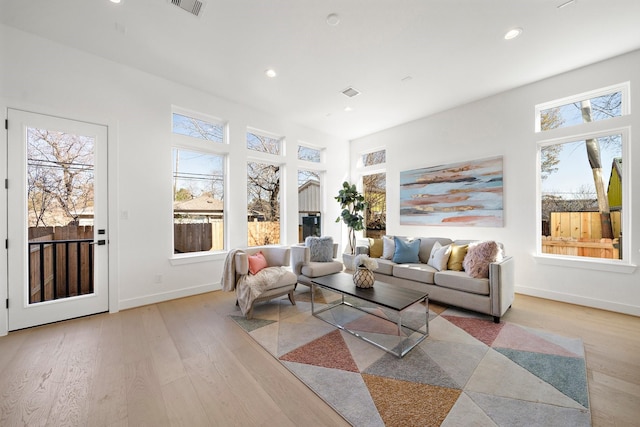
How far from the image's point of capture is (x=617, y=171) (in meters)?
3.21

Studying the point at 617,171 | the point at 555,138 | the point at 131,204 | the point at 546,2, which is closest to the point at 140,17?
the point at 131,204

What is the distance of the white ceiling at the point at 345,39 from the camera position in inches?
93.6

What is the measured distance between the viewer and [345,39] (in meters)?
2.78

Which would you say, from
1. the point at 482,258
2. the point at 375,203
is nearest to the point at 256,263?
the point at 482,258

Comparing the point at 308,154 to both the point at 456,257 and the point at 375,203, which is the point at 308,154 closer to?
the point at 375,203

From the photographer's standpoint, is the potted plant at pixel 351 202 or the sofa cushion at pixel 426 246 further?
the potted plant at pixel 351 202

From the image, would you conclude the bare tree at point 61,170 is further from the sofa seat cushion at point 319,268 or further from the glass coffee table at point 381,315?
the glass coffee table at point 381,315

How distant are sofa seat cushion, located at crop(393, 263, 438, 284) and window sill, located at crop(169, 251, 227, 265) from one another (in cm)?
288

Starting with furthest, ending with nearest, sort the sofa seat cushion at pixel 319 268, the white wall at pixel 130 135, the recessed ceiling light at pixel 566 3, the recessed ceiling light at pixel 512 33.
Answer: the sofa seat cushion at pixel 319 268 → the white wall at pixel 130 135 → the recessed ceiling light at pixel 512 33 → the recessed ceiling light at pixel 566 3

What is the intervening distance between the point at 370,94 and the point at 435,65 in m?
1.04

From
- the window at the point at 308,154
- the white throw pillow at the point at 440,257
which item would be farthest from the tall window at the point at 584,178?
the window at the point at 308,154

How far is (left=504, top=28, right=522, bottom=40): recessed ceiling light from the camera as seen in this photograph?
2641 mm

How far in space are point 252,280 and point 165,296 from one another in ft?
5.12

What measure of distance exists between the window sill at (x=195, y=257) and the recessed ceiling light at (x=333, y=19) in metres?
3.56
